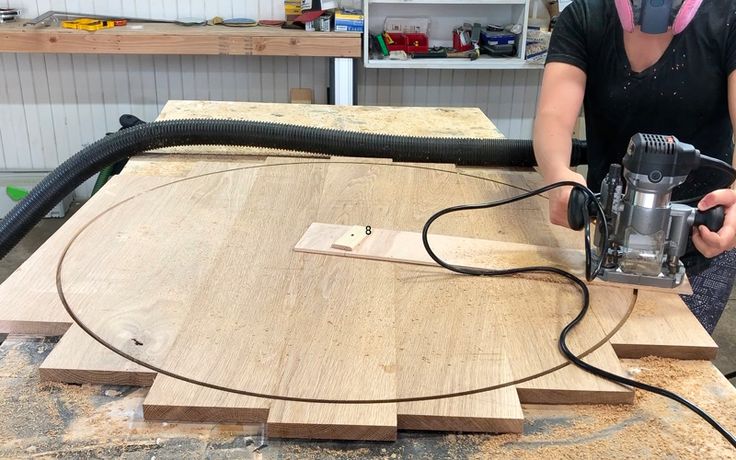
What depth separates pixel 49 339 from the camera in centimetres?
106

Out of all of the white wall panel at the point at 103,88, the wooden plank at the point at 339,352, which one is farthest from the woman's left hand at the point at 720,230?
the white wall panel at the point at 103,88

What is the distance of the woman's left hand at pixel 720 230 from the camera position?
42.8 inches

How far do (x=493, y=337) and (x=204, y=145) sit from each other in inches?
48.7

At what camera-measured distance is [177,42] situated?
10.7 feet

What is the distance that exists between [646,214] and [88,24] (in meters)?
3.08

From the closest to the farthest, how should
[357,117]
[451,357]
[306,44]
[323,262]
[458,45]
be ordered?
[451,357] → [323,262] → [357,117] → [306,44] → [458,45]

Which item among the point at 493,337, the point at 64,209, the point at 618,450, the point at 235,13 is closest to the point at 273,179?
the point at 493,337

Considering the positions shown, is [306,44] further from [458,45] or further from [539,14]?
[539,14]

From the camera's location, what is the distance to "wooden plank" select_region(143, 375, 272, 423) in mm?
861

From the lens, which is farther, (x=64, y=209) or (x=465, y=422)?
(x=64, y=209)

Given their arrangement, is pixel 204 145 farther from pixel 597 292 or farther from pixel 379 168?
pixel 597 292

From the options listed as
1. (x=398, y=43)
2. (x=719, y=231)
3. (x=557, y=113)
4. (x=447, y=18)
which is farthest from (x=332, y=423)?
(x=447, y=18)

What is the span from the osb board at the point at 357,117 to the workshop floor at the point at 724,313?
1396 millimetres

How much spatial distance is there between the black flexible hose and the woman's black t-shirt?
0.35 metres
